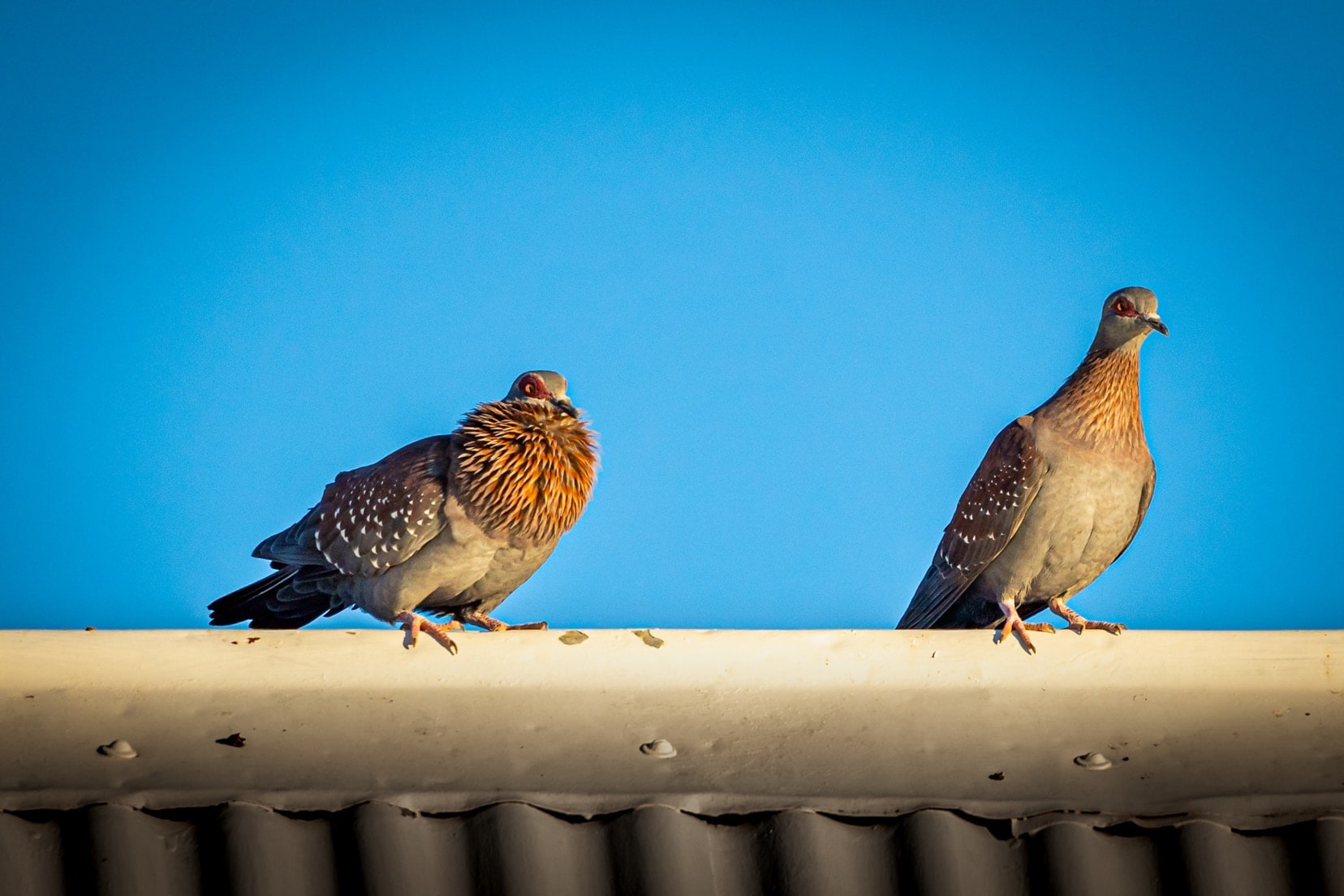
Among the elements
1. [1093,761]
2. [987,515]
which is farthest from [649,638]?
[987,515]

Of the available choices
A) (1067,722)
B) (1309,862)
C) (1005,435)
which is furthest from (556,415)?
(1309,862)

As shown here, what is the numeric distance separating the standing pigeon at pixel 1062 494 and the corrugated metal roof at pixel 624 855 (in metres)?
2.32

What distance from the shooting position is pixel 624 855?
9.80 ft

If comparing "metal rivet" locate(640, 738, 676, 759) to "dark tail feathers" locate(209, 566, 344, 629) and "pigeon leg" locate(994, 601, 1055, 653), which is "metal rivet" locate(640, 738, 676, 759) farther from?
"dark tail feathers" locate(209, 566, 344, 629)

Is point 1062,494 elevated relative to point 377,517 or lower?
lower

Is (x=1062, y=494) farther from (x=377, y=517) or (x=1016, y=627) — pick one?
(x=377, y=517)

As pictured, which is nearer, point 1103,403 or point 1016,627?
point 1016,627

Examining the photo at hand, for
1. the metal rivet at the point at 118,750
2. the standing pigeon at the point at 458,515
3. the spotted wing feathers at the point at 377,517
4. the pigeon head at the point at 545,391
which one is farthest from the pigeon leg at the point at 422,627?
the pigeon head at the point at 545,391

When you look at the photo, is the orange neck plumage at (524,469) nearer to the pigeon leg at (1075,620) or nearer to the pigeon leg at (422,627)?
the pigeon leg at (422,627)

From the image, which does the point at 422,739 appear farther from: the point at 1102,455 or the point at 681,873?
the point at 1102,455

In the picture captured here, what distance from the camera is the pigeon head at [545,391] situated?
5.36m

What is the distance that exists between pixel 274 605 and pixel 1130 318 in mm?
3739

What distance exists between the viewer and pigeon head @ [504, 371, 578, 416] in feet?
17.6

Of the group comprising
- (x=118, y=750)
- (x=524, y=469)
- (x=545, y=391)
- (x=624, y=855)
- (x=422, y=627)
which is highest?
(x=545, y=391)
